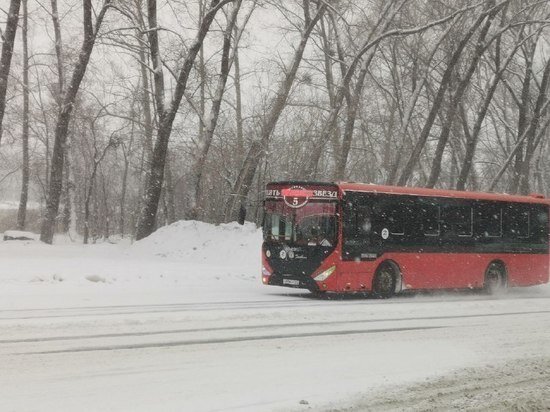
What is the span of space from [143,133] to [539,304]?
2195 centimetres

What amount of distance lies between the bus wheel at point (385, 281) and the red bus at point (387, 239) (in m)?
0.03

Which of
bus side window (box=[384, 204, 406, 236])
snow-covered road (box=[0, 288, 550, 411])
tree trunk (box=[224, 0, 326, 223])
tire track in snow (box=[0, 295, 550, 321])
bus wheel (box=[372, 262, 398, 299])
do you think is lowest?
snow-covered road (box=[0, 288, 550, 411])

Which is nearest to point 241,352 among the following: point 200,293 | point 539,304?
point 200,293

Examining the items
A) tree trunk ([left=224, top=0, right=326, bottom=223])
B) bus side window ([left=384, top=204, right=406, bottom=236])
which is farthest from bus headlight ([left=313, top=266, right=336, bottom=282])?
tree trunk ([left=224, top=0, right=326, bottom=223])

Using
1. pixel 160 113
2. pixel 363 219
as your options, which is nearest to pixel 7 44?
pixel 160 113

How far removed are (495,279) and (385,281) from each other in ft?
15.0

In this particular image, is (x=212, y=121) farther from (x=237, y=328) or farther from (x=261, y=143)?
(x=237, y=328)

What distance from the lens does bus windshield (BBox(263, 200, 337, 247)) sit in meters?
17.0

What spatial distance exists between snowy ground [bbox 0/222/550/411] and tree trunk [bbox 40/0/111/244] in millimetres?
10969

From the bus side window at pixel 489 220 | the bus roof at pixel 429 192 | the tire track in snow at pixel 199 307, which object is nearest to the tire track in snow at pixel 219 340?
the tire track in snow at pixel 199 307

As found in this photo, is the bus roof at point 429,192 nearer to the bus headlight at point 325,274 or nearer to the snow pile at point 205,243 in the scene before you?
the bus headlight at point 325,274

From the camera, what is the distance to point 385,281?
59.5ft

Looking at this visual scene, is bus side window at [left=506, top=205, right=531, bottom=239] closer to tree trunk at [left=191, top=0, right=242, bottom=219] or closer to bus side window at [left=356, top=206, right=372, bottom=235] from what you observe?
bus side window at [left=356, top=206, right=372, bottom=235]

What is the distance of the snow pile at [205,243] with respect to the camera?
24.6 metres
